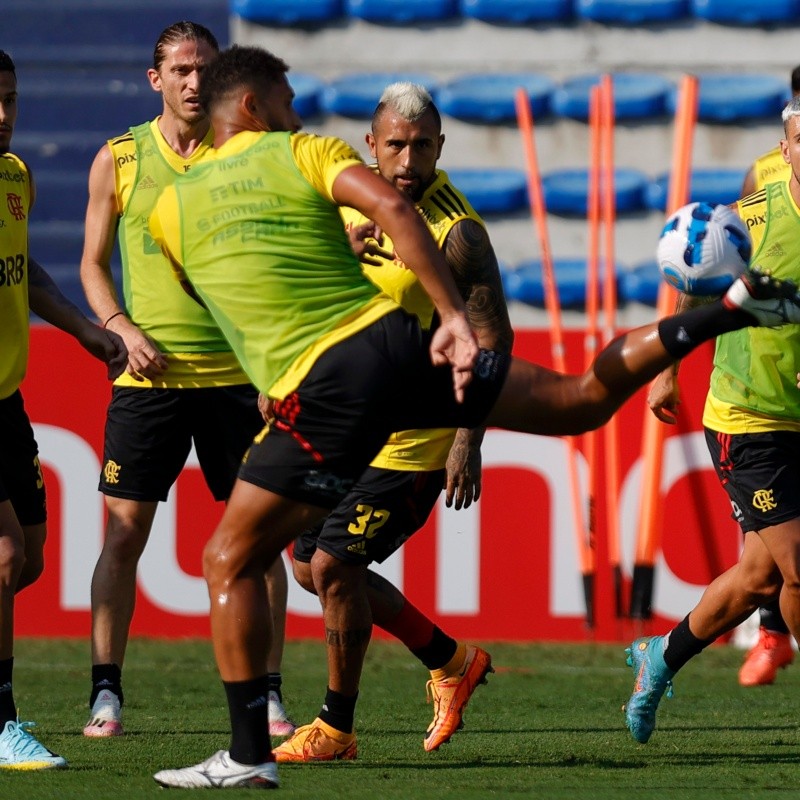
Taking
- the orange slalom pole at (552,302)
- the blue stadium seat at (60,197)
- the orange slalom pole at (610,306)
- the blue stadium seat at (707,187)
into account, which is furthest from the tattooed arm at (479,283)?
the blue stadium seat at (60,197)

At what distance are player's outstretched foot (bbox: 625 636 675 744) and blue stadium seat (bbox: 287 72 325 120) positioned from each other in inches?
242

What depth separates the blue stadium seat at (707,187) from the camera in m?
10.4

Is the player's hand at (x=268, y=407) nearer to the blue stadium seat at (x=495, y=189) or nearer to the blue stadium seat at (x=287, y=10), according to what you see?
the blue stadium seat at (x=495, y=189)

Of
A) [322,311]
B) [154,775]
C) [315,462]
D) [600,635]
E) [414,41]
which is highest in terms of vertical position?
[414,41]

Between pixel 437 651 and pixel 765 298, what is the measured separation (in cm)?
195

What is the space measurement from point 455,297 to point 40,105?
7.85m

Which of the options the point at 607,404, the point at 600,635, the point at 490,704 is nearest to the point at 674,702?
the point at 490,704

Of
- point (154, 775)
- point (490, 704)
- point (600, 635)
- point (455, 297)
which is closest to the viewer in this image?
point (455, 297)

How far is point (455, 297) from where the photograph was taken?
405cm

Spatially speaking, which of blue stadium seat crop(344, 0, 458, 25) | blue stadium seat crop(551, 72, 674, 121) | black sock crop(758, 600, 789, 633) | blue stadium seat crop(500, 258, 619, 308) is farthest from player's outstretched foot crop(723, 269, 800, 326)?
blue stadium seat crop(344, 0, 458, 25)

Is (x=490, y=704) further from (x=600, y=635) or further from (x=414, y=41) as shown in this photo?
(x=414, y=41)

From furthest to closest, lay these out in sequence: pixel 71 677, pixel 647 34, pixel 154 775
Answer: pixel 647 34 < pixel 71 677 < pixel 154 775

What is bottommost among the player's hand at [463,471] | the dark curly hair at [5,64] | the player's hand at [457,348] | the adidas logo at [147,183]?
the player's hand at [463,471]

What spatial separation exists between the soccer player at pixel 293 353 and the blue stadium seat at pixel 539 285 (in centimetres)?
604
